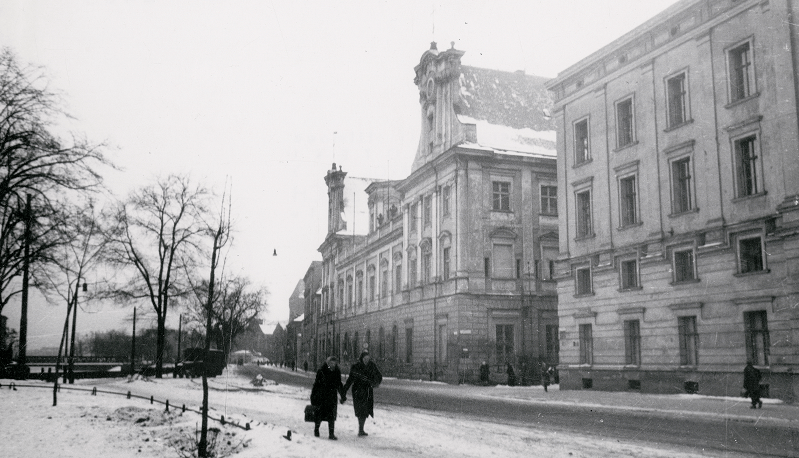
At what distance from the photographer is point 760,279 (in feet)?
77.8

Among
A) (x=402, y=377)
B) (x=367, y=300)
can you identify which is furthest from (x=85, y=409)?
(x=367, y=300)

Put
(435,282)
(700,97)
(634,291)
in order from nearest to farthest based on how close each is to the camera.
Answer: (700,97) → (634,291) → (435,282)

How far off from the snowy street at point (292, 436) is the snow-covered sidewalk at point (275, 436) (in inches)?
0.6

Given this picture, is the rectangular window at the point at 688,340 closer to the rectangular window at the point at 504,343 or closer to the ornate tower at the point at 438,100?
the rectangular window at the point at 504,343

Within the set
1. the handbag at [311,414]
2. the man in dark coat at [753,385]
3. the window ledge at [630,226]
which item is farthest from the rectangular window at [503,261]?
the handbag at [311,414]

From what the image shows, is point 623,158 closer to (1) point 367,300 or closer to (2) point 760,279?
(2) point 760,279

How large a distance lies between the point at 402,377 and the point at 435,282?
875cm

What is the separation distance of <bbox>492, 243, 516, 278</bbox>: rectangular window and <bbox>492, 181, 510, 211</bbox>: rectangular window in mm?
2395

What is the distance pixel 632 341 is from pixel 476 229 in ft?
51.3

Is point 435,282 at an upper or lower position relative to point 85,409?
upper

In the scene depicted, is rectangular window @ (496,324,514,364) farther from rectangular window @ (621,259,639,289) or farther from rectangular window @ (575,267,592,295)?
rectangular window @ (621,259,639,289)

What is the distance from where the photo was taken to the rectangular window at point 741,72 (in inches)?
976

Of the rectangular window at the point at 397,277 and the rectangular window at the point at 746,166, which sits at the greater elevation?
the rectangular window at the point at 746,166

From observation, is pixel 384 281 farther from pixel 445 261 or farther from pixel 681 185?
pixel 681 185
